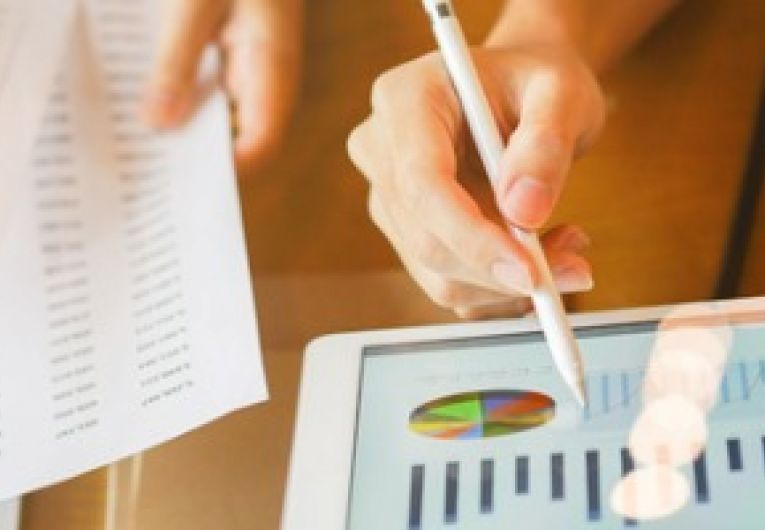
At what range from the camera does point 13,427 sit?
0.42 metres

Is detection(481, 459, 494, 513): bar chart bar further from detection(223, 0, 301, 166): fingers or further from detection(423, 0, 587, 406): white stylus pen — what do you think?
detection(223, 0, 301, 166): fingers

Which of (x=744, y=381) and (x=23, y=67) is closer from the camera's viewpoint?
(x=744, y=381)

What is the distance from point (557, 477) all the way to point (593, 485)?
1cm

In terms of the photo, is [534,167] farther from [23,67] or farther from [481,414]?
[23,67]

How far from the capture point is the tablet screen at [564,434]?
13.1 inches

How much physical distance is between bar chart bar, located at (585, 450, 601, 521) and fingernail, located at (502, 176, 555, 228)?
8 centimetres

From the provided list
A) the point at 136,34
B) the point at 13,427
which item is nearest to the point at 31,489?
the point at 13,427

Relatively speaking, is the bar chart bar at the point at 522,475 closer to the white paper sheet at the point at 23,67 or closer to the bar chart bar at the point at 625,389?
the bar chart bar at the point at 625,389

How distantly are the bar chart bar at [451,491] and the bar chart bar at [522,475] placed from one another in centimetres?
2

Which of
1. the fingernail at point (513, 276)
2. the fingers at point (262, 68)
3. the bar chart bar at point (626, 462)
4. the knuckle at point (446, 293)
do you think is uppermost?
the fingers at point (262, 68)

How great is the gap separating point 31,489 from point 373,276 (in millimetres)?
159

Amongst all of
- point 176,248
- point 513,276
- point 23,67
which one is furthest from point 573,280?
point 23,67

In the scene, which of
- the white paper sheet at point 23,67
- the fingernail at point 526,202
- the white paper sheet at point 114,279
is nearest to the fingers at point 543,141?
the fingernail at point 526,202

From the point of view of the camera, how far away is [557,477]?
0.34 m
